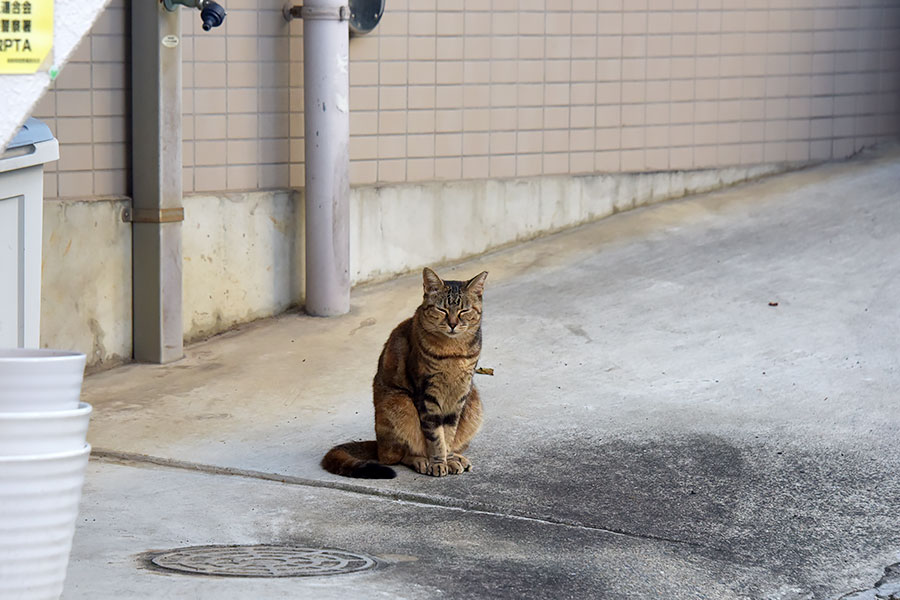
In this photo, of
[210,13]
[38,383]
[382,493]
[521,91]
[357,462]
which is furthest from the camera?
[521,91]

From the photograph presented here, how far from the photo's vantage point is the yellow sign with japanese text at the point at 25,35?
2395 millimetres

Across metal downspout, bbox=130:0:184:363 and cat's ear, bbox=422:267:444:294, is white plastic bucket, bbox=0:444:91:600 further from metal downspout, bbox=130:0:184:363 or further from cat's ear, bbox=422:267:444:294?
metal downspout, bbox=130:0:184:363

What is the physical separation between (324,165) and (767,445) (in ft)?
9.58

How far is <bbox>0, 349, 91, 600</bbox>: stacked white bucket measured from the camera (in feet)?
8.58

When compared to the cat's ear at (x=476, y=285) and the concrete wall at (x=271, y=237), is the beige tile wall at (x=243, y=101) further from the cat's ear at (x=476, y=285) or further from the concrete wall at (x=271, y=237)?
the cat's ear at (x=476, y=285)

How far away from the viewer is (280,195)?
22.4 feet

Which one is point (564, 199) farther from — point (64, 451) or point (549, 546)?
point (64, 451)

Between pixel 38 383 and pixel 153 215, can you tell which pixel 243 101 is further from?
pixel 38 383

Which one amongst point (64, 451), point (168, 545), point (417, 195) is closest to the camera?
point (64, 451)

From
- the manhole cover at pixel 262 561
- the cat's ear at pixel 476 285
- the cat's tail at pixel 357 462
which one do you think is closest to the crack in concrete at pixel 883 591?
the manhole cover at pixel 262 561

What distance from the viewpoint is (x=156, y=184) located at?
6.07 metres

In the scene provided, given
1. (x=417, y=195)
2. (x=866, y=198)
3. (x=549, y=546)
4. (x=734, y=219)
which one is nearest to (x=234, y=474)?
(x=549, y=546)

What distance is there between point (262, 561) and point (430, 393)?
1.19m

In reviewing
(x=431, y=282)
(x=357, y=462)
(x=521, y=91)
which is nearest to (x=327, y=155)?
(x=521, y=91)
